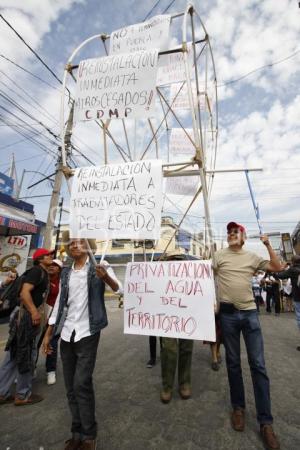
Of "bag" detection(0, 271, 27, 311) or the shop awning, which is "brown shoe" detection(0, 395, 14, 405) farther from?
the shop awning

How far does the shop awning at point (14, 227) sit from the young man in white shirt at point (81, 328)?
19.5 ft

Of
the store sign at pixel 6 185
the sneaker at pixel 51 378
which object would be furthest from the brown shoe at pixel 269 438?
the store sign at pixel 6 185

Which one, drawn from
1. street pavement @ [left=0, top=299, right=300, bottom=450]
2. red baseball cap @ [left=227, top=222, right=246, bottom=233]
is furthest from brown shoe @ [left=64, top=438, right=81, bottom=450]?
red baseball cap @ [left=227, top=222, right=246, bottom=233]

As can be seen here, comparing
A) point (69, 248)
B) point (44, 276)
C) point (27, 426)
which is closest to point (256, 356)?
point (69, 248)

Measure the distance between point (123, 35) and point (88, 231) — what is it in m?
2.35

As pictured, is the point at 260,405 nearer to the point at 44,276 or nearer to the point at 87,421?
the point at 87,421

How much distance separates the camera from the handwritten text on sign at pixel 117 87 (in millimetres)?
2441

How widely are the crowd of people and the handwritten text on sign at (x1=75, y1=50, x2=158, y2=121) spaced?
128cm

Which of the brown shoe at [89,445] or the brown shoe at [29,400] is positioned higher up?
the brown shoe at [89,445]

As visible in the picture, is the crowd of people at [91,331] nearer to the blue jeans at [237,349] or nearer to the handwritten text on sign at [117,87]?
the blue jeans at [237,349]

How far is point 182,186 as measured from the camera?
4.68 metres

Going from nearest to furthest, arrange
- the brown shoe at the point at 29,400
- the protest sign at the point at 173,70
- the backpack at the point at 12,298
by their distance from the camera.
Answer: the brown shoe at the point at 29,400, the backpack at the point at 12,298, the protest sign at the point at 173,70

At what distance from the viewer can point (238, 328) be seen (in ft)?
8.23

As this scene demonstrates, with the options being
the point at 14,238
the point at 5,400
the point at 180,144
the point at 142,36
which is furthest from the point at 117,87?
the point at 14,238
